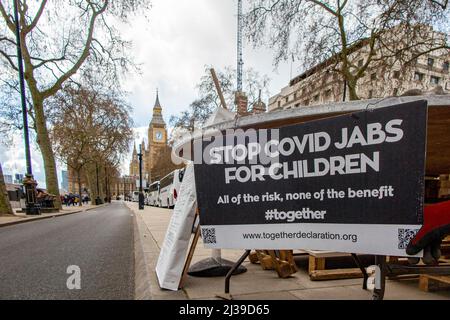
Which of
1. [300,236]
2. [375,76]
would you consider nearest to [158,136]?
[375,76]

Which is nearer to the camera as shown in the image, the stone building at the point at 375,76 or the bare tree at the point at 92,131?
the stone building at the point at 375,76

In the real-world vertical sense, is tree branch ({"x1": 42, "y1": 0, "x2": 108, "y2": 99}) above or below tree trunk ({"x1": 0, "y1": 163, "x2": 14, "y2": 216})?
above

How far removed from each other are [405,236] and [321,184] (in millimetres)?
607

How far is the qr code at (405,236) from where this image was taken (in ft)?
6.22

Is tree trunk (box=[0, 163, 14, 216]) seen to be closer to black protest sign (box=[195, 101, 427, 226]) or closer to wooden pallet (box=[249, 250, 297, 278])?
wooden pallet (box=[249, 250, 297, 278])

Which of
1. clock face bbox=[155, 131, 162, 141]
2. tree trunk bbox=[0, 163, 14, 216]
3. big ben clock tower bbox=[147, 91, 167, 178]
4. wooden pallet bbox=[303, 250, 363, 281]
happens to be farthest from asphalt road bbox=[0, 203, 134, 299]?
clock face bbox=[155, 131, 162, 141]

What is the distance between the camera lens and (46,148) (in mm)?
21609

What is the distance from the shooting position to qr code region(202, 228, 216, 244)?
2615 millimetres

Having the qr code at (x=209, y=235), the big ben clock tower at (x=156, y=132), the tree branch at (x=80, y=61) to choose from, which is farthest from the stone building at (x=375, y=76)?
the big ben clock tower at (x=156, y=132)

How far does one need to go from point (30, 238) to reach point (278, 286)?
7.15 m

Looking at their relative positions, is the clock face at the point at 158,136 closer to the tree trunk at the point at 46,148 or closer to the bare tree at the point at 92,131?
the bare tree at the point at 92,131

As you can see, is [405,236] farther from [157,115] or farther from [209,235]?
[157,115]

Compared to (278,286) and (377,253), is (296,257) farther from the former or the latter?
(377,253)
